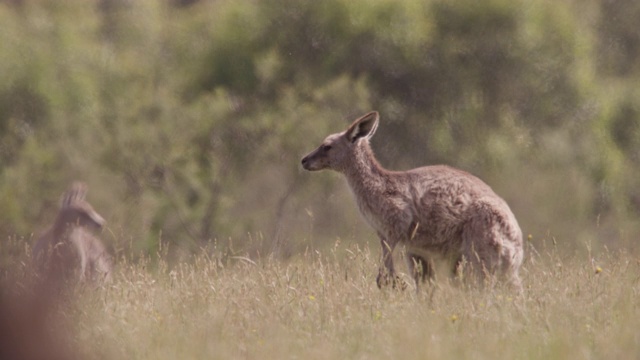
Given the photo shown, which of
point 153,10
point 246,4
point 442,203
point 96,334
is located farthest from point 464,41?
point 96,334

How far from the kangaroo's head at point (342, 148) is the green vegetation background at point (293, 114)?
798 centimetres

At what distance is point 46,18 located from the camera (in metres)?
20.9

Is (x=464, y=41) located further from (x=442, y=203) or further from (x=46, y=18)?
(x=442, y=203)

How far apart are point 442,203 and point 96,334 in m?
3.45

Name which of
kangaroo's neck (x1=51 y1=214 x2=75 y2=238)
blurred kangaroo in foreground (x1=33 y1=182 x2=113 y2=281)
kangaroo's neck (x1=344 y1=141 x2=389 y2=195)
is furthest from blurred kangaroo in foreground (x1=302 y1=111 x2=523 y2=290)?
kangaroo's neck (x1=51 y1=214 x2=75 y2=238)

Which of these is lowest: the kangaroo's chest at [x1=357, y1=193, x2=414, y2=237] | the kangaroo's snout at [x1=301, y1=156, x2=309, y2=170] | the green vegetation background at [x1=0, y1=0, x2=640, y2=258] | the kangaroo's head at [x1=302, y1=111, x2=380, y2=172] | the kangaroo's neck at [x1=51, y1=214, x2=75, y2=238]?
the green vegetation background at [x1=0, y1=0, x2=640, y2=258]

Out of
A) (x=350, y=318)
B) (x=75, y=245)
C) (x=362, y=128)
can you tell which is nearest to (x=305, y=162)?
(x=362, y=128)

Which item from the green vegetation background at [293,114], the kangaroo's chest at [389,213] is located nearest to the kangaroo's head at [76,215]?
the kangaroo's chest at [389,213]

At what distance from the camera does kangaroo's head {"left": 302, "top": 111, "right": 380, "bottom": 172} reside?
970 cm

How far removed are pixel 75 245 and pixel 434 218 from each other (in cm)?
360

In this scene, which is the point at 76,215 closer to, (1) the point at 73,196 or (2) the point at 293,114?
(1) the point at 73,196

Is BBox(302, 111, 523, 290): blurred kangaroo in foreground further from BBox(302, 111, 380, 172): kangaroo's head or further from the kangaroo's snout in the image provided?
the kangaroo's snout

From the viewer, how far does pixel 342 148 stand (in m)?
9.80

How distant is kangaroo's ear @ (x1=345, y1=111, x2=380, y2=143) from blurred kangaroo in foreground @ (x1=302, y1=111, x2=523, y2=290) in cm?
1
